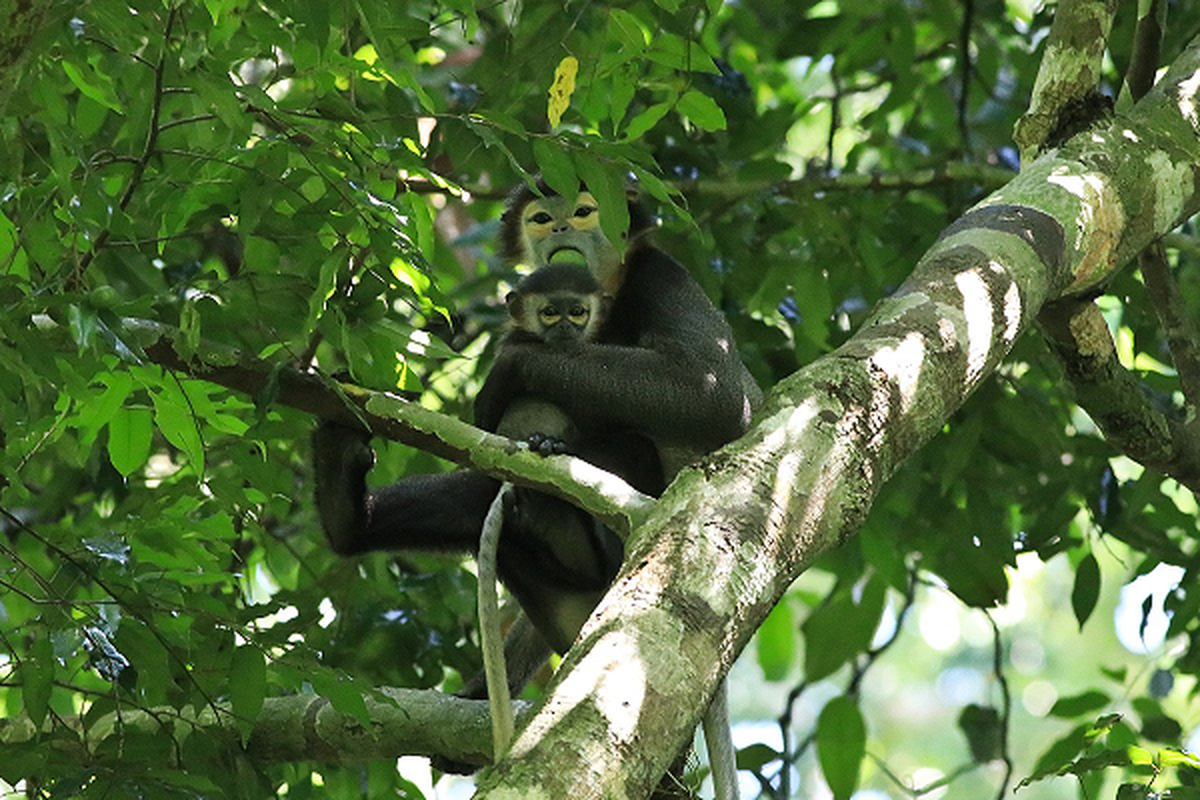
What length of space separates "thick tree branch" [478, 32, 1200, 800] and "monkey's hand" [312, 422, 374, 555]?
65.3 inches

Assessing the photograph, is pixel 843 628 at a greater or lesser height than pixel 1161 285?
lesser

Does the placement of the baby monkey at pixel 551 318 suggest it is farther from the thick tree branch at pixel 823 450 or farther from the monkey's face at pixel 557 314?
the thick tree branch at pixel 823 450

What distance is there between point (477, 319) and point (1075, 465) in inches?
82.9

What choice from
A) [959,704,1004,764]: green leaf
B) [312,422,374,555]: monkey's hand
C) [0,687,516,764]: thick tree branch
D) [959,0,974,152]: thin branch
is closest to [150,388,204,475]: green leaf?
[0,687,516,764]: thick tree branch

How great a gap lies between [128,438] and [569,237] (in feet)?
6.45

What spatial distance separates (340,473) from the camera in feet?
14.1

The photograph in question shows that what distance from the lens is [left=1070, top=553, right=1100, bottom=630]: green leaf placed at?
491cm

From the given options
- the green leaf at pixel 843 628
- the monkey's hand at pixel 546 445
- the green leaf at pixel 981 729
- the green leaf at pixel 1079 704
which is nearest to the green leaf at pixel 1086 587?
the green leaf at pixel 1079 704

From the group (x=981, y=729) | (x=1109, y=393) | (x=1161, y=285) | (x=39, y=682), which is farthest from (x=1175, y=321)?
(x=39, y=682)

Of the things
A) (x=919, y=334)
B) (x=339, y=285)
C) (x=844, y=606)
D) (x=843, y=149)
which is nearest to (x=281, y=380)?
(x=339, y=285)

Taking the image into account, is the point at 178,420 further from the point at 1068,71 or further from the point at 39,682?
the point at 1068,71

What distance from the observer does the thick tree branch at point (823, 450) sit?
6.50 feet

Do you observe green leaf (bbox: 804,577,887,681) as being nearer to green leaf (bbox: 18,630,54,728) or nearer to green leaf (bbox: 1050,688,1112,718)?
green leaf (bbox: 1050,688,1112,718)

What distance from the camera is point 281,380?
10.7 ft
